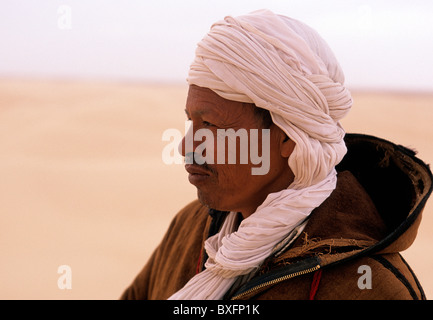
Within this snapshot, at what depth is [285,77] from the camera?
2574 millimetres

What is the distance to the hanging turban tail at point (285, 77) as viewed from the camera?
258 cm

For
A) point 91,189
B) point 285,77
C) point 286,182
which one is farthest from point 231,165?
point 91,189

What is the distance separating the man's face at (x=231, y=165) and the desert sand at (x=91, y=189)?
18.7ft

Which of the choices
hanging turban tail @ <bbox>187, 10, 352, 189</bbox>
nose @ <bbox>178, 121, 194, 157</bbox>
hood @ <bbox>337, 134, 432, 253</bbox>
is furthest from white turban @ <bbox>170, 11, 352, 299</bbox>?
hood @ <bbox>337, 134, 432, 253</bbox>

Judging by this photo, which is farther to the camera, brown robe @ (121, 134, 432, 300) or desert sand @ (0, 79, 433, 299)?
desert sand @ (0, 79, 433, 299)

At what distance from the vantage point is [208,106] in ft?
8.70

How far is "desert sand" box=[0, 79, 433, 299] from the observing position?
9086 millimetres

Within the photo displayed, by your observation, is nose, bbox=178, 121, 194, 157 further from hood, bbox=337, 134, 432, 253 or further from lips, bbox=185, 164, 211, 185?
hood, bbox=337, 134, 432, 253

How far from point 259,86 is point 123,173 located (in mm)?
12971

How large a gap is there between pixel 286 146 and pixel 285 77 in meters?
0.29

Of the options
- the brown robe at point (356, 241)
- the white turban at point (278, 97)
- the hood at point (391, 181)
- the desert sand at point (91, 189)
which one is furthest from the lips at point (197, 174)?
the desert sand at point (91, 189)

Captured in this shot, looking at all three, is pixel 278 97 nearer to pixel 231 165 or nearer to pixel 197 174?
pixel 231 165
